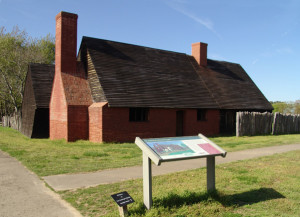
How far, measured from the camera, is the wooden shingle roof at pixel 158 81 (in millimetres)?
17156

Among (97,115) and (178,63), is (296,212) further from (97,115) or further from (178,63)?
(178,63)

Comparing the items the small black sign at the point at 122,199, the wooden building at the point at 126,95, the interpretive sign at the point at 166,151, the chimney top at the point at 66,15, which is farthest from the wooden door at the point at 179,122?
the small black sign at the point at 122,199

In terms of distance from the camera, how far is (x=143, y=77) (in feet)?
62.5

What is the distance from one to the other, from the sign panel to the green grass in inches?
37.9

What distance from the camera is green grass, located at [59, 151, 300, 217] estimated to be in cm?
513

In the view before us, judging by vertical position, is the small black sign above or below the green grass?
above

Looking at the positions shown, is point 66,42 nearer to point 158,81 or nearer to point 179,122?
point 158,81

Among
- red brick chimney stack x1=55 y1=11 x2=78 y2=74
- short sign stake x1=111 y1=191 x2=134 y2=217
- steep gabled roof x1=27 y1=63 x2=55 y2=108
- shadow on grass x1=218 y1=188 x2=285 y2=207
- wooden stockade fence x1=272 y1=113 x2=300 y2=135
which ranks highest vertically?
red brick chimney stack x1=55 y1=11 x2=78 y2=74

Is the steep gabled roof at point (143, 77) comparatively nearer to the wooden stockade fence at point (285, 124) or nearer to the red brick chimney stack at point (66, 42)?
the red brick chimney stack at point (66, 42)

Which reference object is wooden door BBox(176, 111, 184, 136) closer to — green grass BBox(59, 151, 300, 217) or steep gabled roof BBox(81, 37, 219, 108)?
steep gabled roof BBox(81, 37, 219, 108)

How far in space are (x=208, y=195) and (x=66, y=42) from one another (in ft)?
48.3

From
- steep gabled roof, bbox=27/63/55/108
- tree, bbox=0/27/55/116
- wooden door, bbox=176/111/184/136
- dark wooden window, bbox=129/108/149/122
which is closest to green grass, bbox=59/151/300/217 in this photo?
dark wooden window, bbox=129/108/149/122

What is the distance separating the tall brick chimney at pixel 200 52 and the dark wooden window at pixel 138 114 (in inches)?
401

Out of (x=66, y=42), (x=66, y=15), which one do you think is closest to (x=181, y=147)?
(x=66, y=42)
